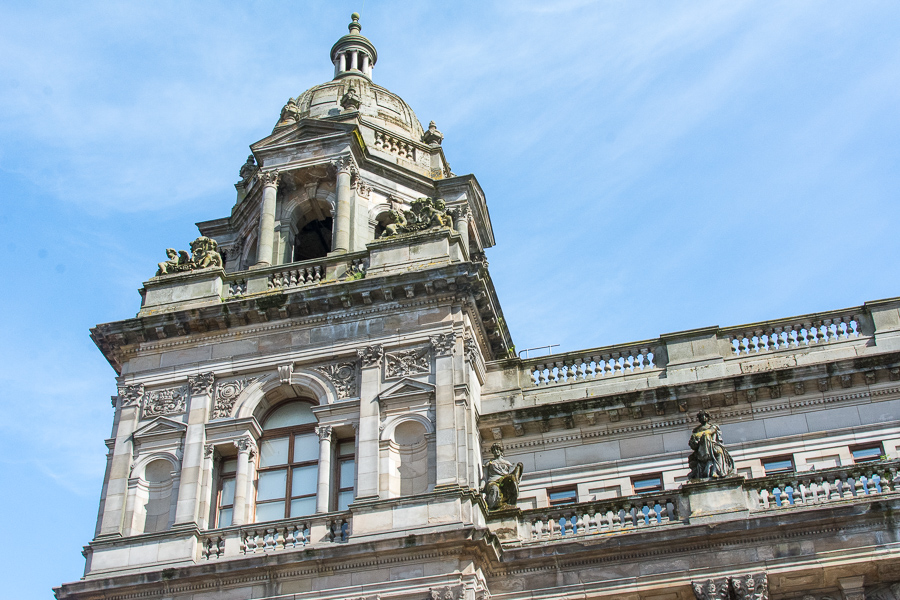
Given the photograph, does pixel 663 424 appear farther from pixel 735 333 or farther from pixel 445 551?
pixel 445 551

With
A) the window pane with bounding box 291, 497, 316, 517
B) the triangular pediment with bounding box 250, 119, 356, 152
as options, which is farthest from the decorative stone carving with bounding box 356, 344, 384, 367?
the triangular pediment with bounding box 250, 119, 356, 152

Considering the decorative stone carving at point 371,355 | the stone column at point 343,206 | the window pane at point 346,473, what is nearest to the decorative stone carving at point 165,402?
the window pane at point 346,473

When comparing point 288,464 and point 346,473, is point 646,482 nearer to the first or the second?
point 346,473

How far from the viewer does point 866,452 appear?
26.0m

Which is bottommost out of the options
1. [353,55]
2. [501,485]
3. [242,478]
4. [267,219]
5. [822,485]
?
[822,485]

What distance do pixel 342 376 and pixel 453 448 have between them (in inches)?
130

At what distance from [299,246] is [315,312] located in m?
7.43

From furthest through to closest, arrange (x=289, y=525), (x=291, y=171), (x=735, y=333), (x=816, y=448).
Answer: (x=291, y=171)
(x=735, y=333)
(x=816, y=448)
(x=289, y=525)

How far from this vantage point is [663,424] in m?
27.3

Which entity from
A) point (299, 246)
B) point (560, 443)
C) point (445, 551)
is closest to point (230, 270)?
point (299, 246)

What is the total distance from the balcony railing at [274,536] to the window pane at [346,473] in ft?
5.35

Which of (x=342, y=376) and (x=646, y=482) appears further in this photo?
(x=342, y=376)

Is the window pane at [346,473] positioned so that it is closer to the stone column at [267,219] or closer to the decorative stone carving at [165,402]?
the decorative stone carving at [165,402]

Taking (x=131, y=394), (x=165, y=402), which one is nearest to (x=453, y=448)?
(x=165, y=402)
